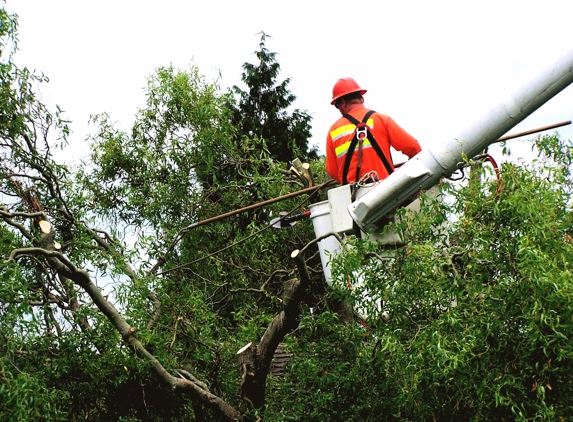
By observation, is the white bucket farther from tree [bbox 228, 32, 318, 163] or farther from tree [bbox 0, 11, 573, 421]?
tree [bbox 228, 32, 318, 163]

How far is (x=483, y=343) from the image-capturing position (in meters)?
5.38

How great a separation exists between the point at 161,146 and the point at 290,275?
8.77 feet

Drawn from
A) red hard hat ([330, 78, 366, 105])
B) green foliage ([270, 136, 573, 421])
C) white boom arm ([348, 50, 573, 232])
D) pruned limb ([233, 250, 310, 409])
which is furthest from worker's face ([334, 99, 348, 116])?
green foliage ([270, 136, 573, 421])

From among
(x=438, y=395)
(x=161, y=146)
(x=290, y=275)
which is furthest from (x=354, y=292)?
(x=161, y=146)

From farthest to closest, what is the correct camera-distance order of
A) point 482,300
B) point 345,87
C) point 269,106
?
point 269,106 < point 345,87 < point 482,300

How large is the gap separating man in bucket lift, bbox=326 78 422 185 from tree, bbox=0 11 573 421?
1055 mm

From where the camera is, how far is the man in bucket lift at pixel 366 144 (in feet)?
24.3

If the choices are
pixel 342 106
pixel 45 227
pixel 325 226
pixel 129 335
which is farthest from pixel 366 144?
pixel 45 227

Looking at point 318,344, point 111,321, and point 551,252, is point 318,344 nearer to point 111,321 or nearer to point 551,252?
point 111,321

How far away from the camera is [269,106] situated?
Answer: 19766 mm

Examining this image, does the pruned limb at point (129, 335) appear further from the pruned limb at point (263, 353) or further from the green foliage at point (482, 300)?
the green foliage at point (482, 300)

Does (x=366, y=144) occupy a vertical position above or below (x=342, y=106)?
below

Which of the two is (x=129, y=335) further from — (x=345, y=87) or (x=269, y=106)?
(x=269, y=106)

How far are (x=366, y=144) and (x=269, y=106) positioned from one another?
12553mm
